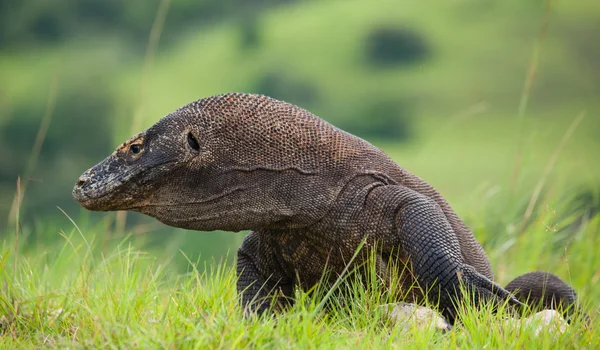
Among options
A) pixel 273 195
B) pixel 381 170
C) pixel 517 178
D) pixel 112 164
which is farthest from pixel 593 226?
pixel 112 164

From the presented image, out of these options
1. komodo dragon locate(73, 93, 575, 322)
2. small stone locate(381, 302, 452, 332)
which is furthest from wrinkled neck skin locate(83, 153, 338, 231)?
small stone locate(381, 302, 452, 332)

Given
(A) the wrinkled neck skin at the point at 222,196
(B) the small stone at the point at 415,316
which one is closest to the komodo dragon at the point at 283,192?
(A) the wrinkled neck skin at the point at 222,196

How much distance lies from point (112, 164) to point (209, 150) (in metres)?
0.47

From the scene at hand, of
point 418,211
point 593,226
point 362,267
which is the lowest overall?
point 593,226

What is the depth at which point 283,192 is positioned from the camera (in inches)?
149

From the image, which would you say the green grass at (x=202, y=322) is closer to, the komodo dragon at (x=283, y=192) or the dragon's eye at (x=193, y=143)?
the komodo dragon at (x=283, y=192)

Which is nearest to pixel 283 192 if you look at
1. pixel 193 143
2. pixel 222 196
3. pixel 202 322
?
pixel 222 196

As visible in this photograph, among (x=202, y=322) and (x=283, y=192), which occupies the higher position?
(x=283, y=192)

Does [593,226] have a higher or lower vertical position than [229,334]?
lower

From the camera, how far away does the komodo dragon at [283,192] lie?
3729 millimetres

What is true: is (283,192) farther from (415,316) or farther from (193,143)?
(415,316)

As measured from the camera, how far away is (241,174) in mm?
3750

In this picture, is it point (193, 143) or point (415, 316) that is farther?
point (193, 143)

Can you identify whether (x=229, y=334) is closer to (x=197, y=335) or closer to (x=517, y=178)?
(x=197, y=335)
